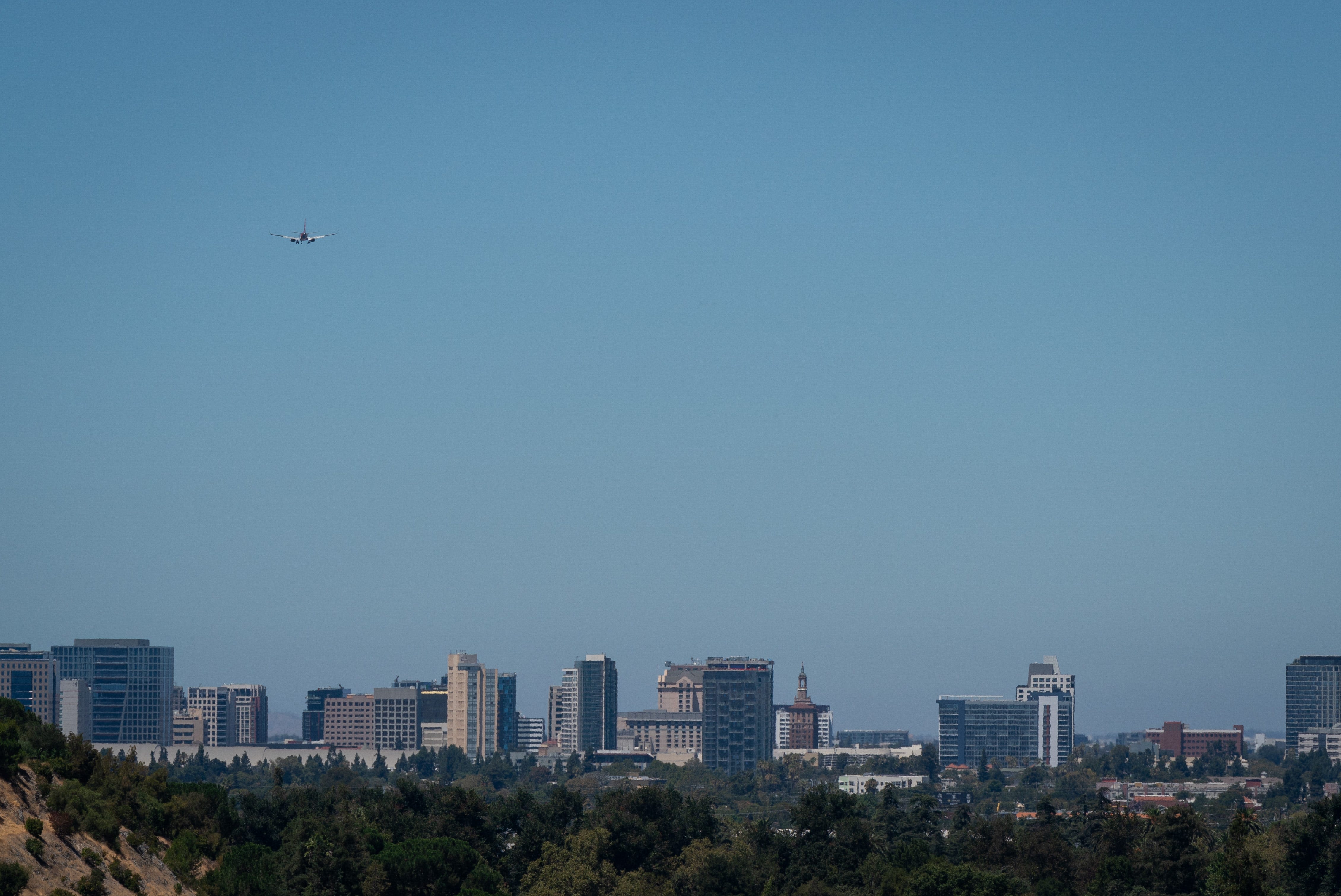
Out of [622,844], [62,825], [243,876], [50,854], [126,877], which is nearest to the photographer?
[50,854]

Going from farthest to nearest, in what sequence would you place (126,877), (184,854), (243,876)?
1. (184,854)
2. (243,876)
3. (126,877)

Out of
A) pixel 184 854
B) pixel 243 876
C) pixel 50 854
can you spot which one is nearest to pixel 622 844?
pixel 243 876

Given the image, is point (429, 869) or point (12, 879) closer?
point (12, 879)

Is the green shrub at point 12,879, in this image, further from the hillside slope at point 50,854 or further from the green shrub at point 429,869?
the green shrub at point 429,869

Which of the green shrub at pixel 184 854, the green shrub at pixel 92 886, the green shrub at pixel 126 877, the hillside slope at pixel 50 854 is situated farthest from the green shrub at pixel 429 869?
the green shrub at pixel 92 886

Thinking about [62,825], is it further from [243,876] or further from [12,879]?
[243,876]

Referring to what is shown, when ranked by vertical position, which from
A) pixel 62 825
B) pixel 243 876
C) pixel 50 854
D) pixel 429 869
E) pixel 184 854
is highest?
pixel 62 825

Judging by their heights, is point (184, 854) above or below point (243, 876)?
above
